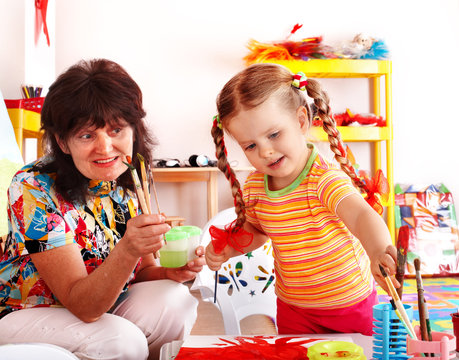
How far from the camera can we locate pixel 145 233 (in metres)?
1.02

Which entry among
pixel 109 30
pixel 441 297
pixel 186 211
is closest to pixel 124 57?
pixel 109 30

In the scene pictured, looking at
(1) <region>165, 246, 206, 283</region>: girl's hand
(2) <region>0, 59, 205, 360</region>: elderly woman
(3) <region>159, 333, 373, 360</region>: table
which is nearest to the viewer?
(3) <region>159, 333, 373, 360</region>: table

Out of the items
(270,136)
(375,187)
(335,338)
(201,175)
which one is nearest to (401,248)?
(335,338)

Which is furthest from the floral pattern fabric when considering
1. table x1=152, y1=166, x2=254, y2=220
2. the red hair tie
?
table x1=152, y1=166, x2=254, y2=220

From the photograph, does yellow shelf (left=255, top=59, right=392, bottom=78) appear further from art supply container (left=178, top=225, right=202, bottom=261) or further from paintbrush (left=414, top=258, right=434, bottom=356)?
paintbrush (left=414, top=258, right=434, bottom=356)

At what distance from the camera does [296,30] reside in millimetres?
3662

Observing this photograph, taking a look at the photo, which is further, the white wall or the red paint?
the white wall

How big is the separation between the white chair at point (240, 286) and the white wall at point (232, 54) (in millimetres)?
2081

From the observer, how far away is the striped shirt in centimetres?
121

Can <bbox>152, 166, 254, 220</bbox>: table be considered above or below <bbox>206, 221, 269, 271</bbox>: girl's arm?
below

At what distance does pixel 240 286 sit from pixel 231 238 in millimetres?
384

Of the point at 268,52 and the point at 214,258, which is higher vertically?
the point at 268,52

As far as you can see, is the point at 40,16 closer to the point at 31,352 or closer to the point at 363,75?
the point at 363,75

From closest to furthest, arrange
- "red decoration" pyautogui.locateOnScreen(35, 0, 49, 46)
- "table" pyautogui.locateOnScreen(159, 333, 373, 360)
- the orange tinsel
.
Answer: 1. "table" pyautogui.locateOnScreen(159, 333, 373, 360)
2. "red decoration" pyautogui.locateOnScreen(35, 0, 49, 46)
3. the orange tinsel
